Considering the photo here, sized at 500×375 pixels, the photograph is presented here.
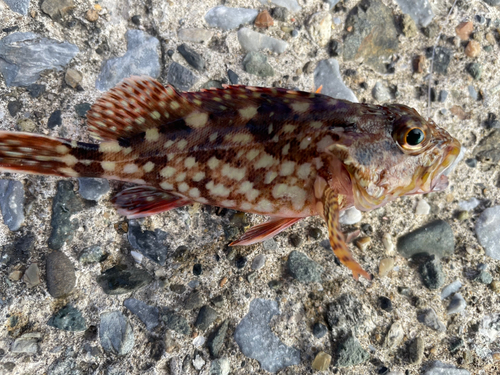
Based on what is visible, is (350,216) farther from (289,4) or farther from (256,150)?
(289,4)

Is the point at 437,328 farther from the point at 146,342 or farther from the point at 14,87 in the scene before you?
the point at 14,87

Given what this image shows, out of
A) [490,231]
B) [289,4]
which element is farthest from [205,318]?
[289,4]

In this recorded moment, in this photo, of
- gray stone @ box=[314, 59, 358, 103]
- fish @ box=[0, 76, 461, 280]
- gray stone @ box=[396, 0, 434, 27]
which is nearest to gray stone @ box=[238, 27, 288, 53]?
gray stone @ box=[314, 59, 358, 103]

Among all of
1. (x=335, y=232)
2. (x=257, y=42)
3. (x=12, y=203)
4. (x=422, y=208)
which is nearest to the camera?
(x=335, y=232)

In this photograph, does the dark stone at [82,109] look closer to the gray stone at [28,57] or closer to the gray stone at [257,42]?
the gray stone at [28,57]

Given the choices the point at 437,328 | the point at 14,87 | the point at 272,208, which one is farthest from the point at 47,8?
the point at 437,328
